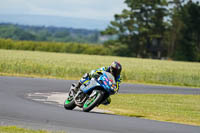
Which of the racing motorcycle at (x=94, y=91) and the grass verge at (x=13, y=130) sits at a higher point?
the racing motorcycle at (x=94, y=91)

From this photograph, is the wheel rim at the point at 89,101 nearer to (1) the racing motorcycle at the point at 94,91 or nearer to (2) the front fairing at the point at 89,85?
(1) the racing motorcycle at the point at 94,91

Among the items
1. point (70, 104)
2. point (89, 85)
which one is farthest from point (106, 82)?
point (70, 104)

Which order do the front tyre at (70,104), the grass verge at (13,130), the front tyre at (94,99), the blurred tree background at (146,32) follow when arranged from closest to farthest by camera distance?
1. the grass verge at (13,130)
2. the front tyre at (94,99)
3. the front tyre at (70,104)
4. the blurred tree background at (146,32)

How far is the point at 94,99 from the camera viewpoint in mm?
13992

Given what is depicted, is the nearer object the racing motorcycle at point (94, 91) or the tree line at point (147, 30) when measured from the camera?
the racing motorcycle at point (94, 91)

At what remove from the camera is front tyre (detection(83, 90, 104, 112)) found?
1382cm

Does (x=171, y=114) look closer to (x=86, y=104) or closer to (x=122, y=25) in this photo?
(x=86, y=104)

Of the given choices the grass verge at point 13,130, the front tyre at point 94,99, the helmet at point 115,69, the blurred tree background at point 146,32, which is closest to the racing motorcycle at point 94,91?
the front tyre at point 94,99

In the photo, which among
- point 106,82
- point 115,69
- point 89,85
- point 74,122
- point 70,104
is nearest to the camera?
point 74,122

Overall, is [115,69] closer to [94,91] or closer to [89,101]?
[94,91]

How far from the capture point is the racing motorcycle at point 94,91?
13.7m

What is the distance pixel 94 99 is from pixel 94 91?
0.72 feet

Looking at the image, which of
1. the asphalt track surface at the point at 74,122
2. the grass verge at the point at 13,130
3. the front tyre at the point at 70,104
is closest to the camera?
the grass verge at the point at 13,130

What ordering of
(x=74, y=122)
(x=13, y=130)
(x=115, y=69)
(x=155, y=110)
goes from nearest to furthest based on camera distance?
(x=13, y=130), (x=74, y=122), (x=115, y=69), (x=155, y=110)
